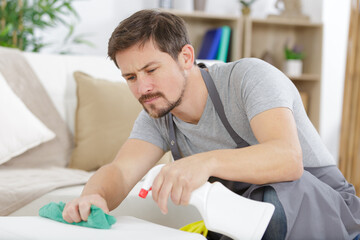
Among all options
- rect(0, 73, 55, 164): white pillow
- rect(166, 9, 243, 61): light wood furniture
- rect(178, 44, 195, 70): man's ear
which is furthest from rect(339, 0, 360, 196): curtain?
rect(178, 44, 195, 70): man's ear

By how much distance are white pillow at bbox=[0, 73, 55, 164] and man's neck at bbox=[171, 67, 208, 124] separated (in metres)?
0.78

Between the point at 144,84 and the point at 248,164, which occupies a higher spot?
the point at 144,84

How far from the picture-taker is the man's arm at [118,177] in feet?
3.66

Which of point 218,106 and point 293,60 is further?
point 293,60

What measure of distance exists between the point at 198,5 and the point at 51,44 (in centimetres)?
102

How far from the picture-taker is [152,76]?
122 cm

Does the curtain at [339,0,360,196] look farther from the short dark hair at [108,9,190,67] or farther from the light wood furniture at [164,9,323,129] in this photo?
the short dark hair at [108,9,190,67]

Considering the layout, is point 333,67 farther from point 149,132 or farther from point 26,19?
point 149,132

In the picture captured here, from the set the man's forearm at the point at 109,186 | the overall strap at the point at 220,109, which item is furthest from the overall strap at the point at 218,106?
the man's forearm at the point at 109,186

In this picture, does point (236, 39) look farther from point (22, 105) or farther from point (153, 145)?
point (153, 145)

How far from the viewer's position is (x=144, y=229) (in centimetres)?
92

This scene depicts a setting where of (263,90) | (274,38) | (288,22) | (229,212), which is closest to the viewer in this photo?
(229,212)

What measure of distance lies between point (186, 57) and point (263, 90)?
0.89 ft

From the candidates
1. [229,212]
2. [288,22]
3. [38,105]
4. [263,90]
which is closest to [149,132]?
[263,90]
